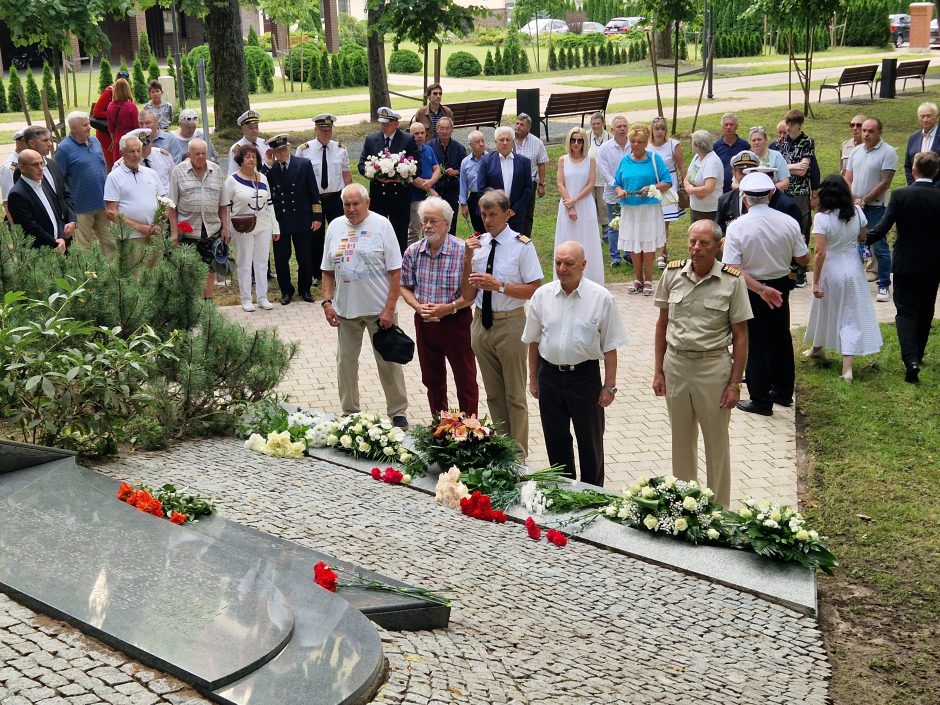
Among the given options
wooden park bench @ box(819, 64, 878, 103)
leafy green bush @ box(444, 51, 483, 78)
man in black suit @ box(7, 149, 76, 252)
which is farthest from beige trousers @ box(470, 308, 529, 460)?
leafy green bush @ box(444, 51, 483, 78)

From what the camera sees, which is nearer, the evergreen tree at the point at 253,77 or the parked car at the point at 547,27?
the evergreen tree at the point at 253,77

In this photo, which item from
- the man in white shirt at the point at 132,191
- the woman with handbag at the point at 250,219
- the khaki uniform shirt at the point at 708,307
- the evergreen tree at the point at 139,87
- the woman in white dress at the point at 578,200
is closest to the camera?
the khaki uniform shirt at the point at 708,307

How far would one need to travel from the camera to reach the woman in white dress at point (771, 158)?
12795 mm

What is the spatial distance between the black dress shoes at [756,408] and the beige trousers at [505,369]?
2.39 metres

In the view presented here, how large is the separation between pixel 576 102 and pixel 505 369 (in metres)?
16.3

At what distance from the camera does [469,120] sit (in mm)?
22531

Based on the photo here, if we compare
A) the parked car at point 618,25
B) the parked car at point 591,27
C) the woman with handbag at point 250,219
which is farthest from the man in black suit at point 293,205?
the parked car at point 591,27

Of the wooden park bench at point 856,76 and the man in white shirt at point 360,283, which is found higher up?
the wooden park bench at point 856,76

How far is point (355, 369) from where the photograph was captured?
9.33 metres

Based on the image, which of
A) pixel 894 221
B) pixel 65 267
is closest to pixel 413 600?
pixel 65 267

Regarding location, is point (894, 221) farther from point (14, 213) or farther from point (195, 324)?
point (14, 213)

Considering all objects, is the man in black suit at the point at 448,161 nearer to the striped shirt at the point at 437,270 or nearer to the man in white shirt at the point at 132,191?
the man in white shirt at the point at 132,191

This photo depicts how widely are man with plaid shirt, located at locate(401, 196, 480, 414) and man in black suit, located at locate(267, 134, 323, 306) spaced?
16.1ft

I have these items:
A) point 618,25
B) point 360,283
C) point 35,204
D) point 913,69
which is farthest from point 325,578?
point 618,25
